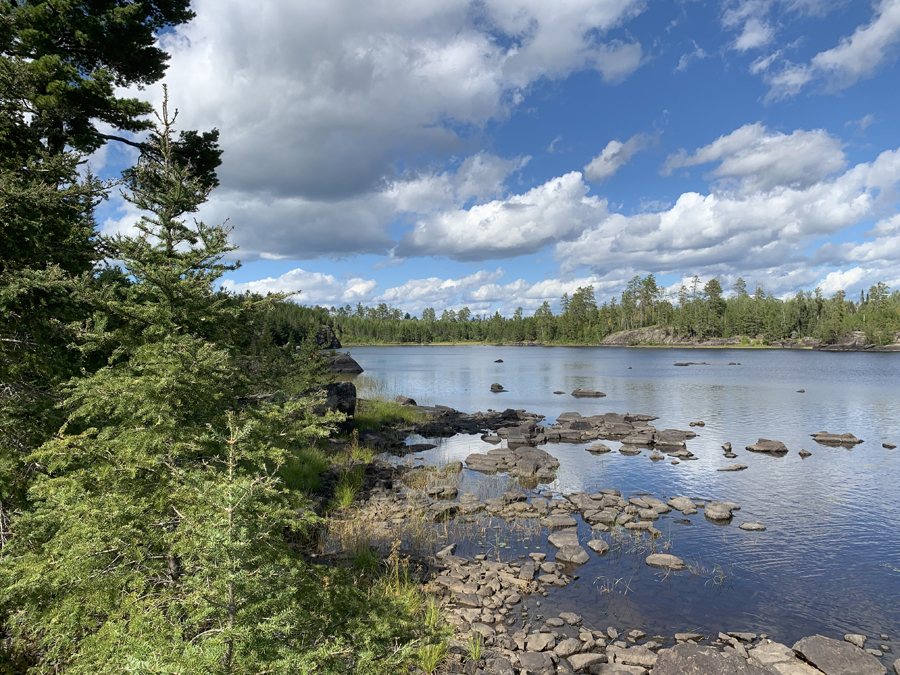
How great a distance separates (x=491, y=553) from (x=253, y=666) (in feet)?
34.7

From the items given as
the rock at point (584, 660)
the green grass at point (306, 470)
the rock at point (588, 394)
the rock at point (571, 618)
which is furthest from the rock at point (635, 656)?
the rock at point (588, 394)

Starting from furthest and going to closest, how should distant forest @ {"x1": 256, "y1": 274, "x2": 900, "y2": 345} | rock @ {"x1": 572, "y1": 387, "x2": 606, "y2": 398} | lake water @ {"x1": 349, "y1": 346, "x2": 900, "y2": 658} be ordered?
distant forest @ {"x1": 256, "y1": 274, "x2": 900, "y2": 345} → rock @ {"x1": 572, "y1": 387, "x2": 606, "y2": 398} → lake water @ {"x1": 349, "y1": 346, "x2": 900, "y2": 658}

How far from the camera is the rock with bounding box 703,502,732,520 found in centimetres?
1571

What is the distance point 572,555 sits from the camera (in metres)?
12.7

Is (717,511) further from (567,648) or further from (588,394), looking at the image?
(588,394)

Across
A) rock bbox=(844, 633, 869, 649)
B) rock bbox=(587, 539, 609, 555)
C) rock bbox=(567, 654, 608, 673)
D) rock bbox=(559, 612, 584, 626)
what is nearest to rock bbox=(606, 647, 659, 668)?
rock bbox=(567, 654, 608, 673)

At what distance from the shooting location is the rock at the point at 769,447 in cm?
2431

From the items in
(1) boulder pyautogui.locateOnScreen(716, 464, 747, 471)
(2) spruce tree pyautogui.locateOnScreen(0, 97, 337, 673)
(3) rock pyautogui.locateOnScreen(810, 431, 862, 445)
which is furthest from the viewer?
(3) rock pyautogui.locateOnScreen(810, 431, 862, 445)

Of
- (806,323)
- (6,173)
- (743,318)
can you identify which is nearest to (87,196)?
(6,173)

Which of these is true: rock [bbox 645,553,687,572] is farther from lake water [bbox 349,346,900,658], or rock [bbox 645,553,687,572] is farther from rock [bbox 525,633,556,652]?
rock [bbox 525,633,556,652]

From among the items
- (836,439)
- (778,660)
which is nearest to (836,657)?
(778,660)

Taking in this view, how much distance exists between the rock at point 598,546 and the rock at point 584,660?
4.75 m

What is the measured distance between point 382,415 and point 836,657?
25.3 meters

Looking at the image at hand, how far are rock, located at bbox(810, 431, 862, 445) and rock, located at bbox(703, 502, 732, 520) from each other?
47.6ft
